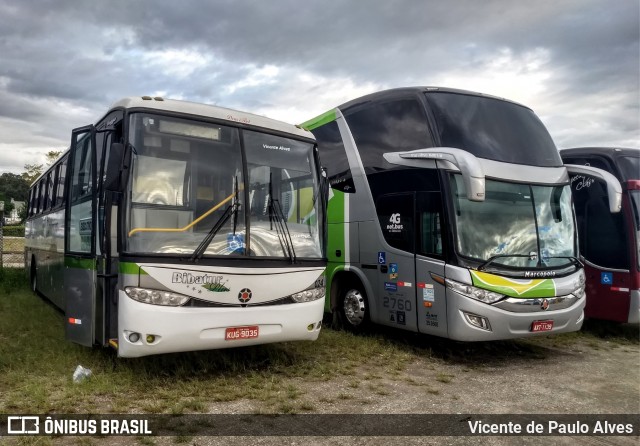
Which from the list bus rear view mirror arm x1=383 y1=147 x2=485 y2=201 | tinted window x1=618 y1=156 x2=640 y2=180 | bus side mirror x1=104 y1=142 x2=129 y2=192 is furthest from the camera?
tinted window x1=618 y1=156 x2=640 y2=180

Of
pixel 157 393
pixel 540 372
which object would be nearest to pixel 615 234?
pixel 540 372

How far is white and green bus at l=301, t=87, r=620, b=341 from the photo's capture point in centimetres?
742

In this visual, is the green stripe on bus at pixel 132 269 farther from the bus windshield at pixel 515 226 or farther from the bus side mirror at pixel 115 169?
the bus windshield at pixel 515 226

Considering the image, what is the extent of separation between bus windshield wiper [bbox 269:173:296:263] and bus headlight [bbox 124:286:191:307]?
4.64 ft

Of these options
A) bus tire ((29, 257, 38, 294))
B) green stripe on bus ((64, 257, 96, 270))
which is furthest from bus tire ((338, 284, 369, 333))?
bus tire ((29, 257, 38, 294))

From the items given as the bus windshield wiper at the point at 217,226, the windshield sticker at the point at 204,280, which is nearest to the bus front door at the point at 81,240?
the windshield sticker at the point at 204,280

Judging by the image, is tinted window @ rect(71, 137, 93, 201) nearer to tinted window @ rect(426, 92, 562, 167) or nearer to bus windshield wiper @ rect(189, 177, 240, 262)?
bus windshield wiper @ rect(189, 177, 240, 262)

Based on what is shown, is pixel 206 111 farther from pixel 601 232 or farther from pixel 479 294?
pixel 601 232

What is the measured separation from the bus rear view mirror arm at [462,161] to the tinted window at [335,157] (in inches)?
63.2

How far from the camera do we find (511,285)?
742 cm

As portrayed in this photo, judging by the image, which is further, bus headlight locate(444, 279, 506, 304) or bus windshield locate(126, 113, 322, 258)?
bus headlight locate(444, 279, 506, 304)

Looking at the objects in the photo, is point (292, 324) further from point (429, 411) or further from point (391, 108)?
point (391, 108)

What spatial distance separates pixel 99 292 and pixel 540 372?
586 cm

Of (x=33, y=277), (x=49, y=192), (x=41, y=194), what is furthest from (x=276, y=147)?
(x=33, y=277)
